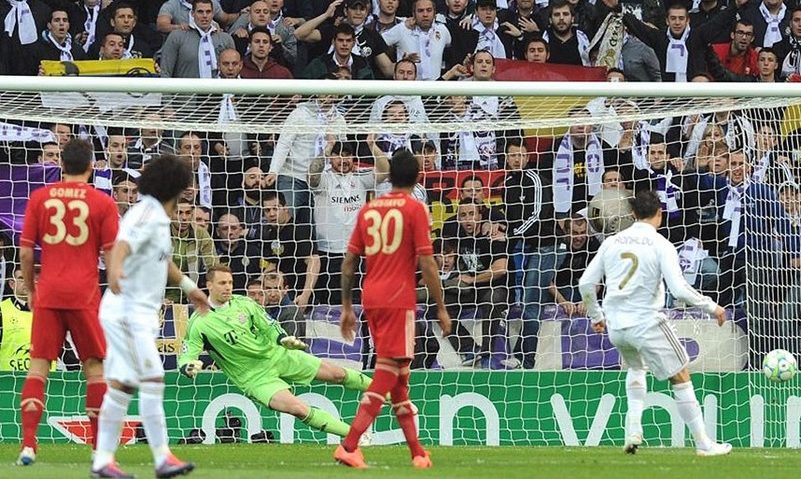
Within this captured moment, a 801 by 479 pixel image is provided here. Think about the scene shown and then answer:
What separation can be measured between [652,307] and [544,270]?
11.1 feet

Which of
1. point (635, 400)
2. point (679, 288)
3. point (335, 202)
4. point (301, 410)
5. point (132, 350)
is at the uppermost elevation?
point (335, 202)

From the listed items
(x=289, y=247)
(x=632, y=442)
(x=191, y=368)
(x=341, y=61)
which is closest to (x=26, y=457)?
(x=191, y=368)

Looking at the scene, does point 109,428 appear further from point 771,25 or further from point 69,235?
point 771,25

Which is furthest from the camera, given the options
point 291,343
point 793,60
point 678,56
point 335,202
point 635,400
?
point 793,60

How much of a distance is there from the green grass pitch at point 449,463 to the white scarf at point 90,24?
5.45 m

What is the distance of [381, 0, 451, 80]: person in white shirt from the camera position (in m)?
17.2

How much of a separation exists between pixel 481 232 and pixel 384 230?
15.6 ft

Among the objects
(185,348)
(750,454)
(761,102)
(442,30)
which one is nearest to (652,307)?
(750,454)

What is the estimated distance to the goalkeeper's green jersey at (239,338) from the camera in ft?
42.6

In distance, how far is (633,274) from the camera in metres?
11.5

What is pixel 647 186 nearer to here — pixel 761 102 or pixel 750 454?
pixel 761 102

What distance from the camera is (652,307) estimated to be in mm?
11570

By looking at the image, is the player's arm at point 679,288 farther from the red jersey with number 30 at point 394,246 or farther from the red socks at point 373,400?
the red socks at point 373,400

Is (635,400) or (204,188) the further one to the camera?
(204,188)
